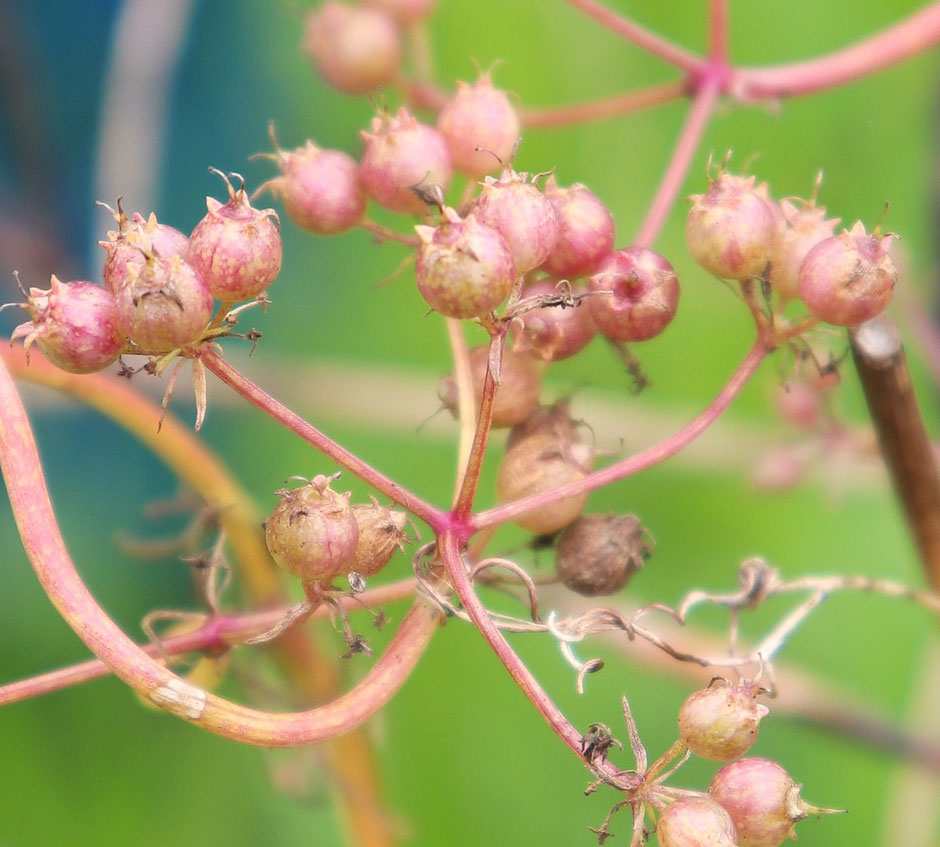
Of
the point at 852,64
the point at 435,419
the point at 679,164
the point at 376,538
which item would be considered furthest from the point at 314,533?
the point at 435,419

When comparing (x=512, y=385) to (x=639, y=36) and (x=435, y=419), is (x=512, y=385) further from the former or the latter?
(x=435, y=419)

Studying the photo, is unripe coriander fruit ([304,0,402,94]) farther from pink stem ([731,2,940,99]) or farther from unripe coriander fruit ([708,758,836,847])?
unripe coriander fruit ([708,758,836,847])

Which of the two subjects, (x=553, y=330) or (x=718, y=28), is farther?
(x=718, y=28)

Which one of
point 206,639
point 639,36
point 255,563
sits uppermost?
point 639,36

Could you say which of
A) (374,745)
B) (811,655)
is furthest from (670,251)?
(374,745)

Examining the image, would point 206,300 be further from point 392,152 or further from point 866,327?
point 866,327

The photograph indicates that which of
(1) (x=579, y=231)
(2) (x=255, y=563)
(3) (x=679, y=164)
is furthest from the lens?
(2) (x=255, y=563)

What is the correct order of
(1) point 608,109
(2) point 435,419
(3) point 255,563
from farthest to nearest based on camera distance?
(2) point 435,419, (3) point 255,563, (1) point 608,109

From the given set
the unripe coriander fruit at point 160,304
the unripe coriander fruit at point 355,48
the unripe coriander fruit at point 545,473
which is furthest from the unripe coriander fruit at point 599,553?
the unripe coriander fruit at point 355,48
